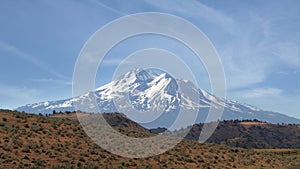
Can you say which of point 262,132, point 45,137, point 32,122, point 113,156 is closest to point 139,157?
point 113,156

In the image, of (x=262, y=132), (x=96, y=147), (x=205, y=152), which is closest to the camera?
(x=96, y=147)

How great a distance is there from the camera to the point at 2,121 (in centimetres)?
4356

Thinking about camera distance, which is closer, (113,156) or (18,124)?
(113,156)

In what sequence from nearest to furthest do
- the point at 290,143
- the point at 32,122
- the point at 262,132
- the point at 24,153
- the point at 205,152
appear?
1. the point at 24,153
2. the point at 32,122
3. the point at 205,152
4. the point at 290,143
5. the point at 262,132

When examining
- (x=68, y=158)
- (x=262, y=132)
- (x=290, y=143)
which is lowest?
(x=68, y=158)

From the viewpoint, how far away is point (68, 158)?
36.0 meters

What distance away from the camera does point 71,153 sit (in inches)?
1474

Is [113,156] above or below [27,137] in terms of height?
below

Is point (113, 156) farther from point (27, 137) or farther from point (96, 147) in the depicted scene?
point (27, 137)

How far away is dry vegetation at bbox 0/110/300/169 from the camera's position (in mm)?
34219

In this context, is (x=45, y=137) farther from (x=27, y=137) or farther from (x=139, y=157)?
(x=139, y=157)

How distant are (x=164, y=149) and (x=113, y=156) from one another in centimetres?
927

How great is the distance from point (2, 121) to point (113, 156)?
15042 mm

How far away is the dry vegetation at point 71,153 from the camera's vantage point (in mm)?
34219
